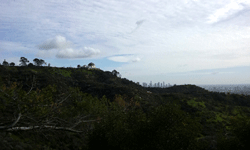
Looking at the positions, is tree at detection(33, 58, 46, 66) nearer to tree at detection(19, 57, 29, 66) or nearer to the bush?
tree at detection(19, 57, 29, 66)

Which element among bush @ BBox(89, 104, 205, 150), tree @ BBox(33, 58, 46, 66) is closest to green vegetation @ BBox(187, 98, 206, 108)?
bush @ BBox(89, 104, 205, 150)

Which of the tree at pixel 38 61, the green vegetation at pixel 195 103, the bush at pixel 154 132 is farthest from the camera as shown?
the tree at pixel 38 61

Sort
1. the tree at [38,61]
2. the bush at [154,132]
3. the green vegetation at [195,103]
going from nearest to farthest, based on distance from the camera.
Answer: the bush at [154,132] → the green vegetation at [195,103] → the tree at [38,61]

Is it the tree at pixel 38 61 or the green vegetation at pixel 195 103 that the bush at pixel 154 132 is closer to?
the green vegetation at pixel 195 103

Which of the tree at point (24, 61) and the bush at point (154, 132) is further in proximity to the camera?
the tree at point (24, 61)

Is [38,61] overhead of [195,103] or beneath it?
overhead

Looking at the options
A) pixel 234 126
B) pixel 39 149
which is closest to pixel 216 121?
pixel 234 126

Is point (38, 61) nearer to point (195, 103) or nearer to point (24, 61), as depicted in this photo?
point (24, 61)

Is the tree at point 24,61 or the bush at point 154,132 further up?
the tree at point 24,61

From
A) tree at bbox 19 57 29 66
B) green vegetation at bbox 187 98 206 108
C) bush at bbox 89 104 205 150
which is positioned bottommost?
green vegetation at bbox 187 98 206 108

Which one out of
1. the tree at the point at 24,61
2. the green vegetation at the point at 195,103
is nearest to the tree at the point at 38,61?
the tree at the point at 24,61

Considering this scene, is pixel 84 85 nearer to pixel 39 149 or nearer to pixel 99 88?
pixel 99 88

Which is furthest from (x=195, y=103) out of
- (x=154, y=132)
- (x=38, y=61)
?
(x=38, y=61)

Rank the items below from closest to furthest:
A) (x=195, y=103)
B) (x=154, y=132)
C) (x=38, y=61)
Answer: (x=154, y=132) → (x=195, y=103) → (x=38, y=61)
